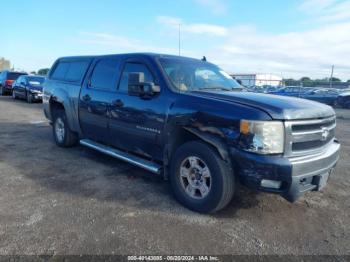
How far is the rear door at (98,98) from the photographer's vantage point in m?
5.25

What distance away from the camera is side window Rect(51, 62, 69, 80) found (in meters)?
6.87

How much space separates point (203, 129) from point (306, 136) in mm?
1167

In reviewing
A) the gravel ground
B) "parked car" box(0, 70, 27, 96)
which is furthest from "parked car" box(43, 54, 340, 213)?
"parked car" box(0, 70, 27, 96)

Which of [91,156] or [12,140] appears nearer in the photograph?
[91,156]

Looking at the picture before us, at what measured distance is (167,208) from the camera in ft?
13.0

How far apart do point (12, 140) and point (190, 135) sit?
558cm

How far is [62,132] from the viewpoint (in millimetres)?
6926

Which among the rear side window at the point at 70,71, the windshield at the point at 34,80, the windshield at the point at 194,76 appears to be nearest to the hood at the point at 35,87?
the windshield at the point at 34,80

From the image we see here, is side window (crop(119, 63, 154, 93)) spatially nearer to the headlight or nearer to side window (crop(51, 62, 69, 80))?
the headlight

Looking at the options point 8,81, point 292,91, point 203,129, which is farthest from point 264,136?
point 8,81

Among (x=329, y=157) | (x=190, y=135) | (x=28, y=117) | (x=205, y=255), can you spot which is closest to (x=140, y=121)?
(x=190, y=135)

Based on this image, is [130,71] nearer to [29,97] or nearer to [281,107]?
[281,107]

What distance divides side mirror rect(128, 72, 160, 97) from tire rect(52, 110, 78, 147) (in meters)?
3.00

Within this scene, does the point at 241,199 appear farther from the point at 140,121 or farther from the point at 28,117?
Result: the point at 28,117
